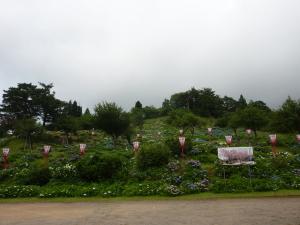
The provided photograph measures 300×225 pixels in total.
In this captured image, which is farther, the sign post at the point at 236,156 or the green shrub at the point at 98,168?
the green shrub at the point at 98,168

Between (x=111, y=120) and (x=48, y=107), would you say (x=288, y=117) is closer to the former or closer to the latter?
(x=111, y=120)

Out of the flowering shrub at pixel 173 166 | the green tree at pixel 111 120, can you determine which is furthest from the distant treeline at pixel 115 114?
the flowering shrub at pixel 173 166

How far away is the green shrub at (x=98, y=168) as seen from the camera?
25.2 m

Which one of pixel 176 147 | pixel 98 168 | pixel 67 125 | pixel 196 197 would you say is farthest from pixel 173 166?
pixel 67 125

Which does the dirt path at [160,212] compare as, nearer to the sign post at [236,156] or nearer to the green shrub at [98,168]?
the sign post at [236,156]

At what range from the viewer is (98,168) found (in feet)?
82.8

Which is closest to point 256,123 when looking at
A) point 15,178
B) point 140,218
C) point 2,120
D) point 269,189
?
point 269,189

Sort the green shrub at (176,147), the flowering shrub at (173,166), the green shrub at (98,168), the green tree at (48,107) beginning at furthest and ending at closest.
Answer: the green tree at (48,107) → the green shrub at (176,147) → the flowering shrub at (173,166) → the green shrub at (98,168)

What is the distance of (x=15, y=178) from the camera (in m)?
27.1

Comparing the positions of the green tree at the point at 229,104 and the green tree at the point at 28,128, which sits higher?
the green tree at the point at 229,104

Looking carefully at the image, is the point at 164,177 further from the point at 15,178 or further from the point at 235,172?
the point at 15,178

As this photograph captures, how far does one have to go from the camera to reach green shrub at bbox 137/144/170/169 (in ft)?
88.7

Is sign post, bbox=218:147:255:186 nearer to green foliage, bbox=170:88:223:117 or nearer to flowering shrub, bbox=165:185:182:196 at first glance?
flowering shrub, bbox=165:185:182:196

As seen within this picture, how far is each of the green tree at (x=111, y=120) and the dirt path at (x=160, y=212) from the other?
73.3 ft
